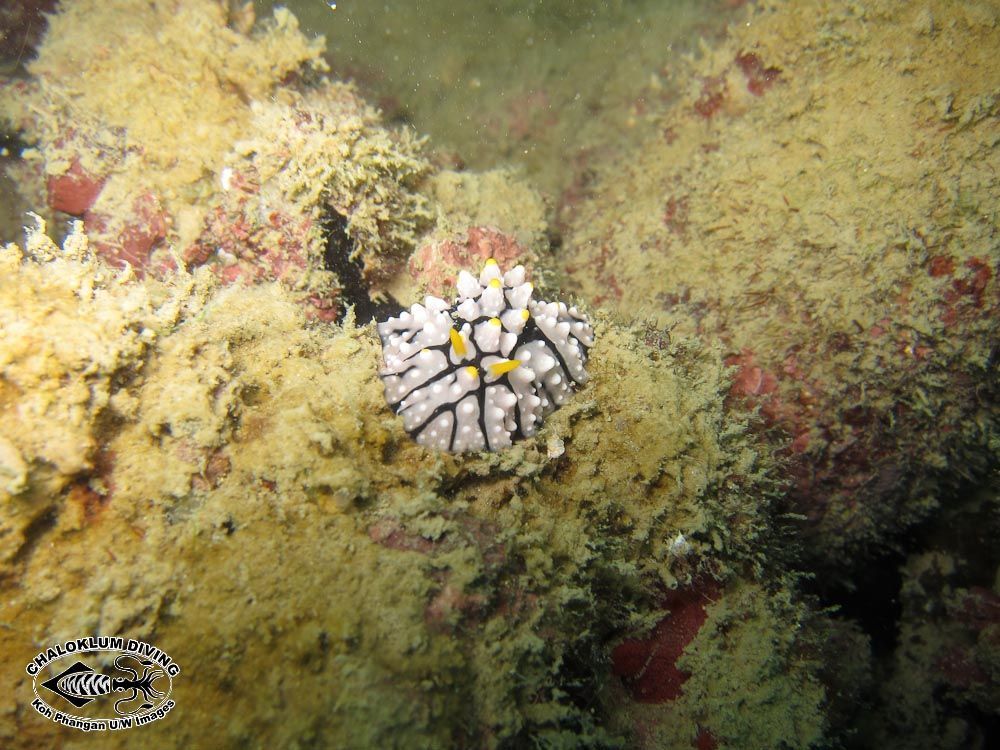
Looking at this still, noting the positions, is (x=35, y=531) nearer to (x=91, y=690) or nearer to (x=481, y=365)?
(x=91, y=690)

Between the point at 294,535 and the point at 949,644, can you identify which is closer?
the point at 294,535

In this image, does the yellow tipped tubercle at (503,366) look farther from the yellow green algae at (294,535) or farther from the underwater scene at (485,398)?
the yellow green algae at (294,535)

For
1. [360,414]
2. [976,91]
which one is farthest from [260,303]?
[976,91]

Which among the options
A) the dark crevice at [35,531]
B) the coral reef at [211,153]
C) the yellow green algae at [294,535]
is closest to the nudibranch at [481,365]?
the yellow green algae at [294,535]

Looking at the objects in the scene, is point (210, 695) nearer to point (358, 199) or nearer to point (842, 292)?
point (358, 199)

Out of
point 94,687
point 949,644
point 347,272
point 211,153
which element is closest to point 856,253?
point 347,272

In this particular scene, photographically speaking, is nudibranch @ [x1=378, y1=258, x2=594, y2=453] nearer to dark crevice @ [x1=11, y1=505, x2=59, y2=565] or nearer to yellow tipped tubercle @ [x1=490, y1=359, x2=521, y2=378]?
yellow tipped tubercle @ [x1=490, y1=359, x2=521, y2=378]
